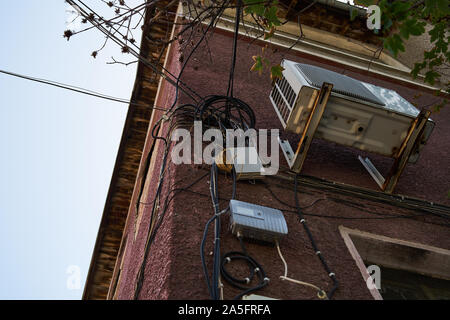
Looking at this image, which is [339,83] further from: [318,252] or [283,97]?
[318,252]

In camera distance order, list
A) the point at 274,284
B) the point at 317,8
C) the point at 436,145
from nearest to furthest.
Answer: the point at 274,284 < the point at 436,145 < the point at 317,8

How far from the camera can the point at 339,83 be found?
290cm

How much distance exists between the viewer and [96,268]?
6078 millimetres

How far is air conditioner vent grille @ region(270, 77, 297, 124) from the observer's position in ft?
9.50

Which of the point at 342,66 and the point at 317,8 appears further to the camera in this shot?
the point at 317,8

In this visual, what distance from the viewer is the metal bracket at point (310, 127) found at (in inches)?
105

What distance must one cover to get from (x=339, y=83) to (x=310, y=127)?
1.56ft

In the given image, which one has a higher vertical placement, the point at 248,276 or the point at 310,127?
the point at 310,127

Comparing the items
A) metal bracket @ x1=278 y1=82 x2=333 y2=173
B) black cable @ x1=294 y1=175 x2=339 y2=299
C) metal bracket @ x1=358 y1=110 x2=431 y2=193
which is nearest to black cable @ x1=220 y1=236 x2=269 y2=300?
black cable @ x1=294 y1=175 x2=339 y2=299

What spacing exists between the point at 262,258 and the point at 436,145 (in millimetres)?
3530

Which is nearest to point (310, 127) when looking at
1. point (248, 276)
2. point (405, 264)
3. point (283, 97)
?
point (283, 97)
